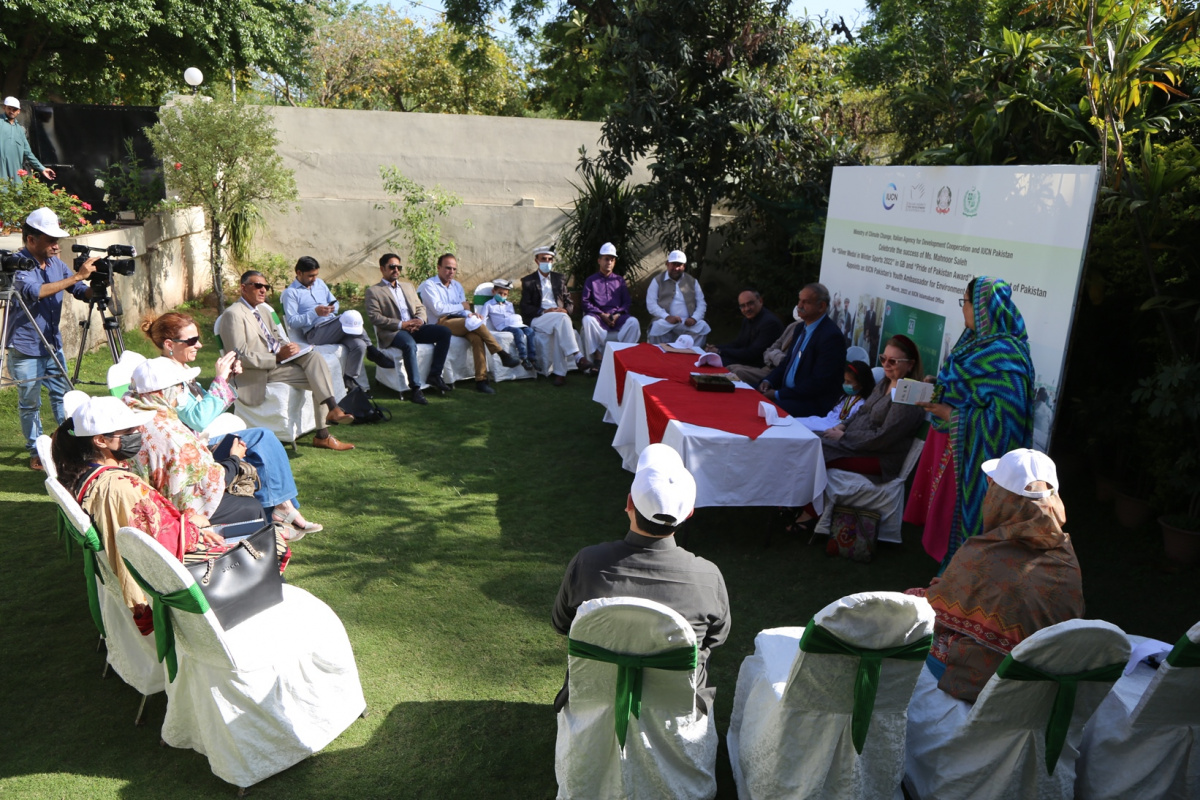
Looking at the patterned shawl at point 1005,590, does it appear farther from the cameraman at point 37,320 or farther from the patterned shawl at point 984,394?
the cameraman at point 37,320

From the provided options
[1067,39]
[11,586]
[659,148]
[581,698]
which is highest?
[1067,39]

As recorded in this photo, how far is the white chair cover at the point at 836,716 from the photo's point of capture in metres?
2.38

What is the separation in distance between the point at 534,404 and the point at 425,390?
108cm

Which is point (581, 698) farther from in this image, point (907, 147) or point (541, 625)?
point (907, 147)

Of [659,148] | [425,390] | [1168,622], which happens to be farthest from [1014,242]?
[659,148]

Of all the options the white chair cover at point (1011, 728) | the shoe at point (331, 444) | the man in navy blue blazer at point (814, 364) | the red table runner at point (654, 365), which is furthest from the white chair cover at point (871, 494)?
the shoe at point (331, 444)

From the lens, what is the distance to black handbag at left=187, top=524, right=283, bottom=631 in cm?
293

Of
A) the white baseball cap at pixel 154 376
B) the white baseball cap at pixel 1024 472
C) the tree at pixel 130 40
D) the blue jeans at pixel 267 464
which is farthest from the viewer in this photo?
the tree at pixel 130 40

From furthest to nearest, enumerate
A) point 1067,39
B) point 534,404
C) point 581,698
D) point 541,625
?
point 534,404
point 1067,39
point 541,625
point 581,698

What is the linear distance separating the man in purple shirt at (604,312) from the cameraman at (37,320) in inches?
182

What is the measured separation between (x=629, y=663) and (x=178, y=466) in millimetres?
2177

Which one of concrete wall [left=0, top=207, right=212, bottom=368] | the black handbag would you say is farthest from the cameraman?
the black handbag

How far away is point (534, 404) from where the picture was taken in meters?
7.94

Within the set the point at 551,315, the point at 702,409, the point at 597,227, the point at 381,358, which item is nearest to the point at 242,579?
the point at 702,409
